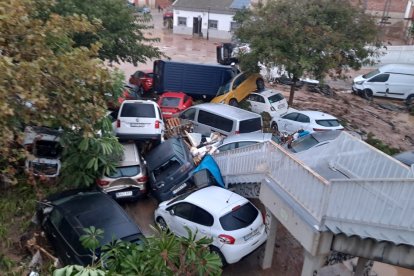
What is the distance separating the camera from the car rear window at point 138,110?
13.9 metres

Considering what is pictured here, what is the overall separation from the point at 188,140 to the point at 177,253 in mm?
8010

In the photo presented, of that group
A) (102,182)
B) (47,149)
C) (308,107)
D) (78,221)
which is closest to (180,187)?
(102,182)

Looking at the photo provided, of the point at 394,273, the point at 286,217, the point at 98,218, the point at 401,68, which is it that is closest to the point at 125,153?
the point at 98,218

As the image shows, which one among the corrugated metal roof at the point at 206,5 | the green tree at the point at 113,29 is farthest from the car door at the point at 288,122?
the corrugated metal roof at the point at 206,5

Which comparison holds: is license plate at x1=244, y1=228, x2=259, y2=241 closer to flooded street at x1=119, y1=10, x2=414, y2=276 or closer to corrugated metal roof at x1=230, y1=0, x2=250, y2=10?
flooded street at x1=119, y1=10, x2=414, y2=276

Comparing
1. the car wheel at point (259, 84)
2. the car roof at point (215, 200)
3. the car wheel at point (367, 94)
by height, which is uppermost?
the car wheel at point (259, 84)

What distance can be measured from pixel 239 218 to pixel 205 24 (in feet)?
118

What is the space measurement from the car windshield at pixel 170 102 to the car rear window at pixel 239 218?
9024 mm

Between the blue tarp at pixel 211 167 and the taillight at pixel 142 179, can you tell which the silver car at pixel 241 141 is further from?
the taillight at pixel 142 179

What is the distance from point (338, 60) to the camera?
56.5 feet

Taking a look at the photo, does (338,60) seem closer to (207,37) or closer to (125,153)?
(125,153)

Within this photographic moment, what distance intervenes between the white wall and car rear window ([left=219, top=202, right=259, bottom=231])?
34.2m

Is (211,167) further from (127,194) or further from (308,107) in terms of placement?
(308,107)

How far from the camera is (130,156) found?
11969mm
